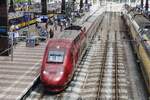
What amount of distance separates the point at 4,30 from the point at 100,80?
12945 mm

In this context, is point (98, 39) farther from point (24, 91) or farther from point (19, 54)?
point (24, 91)

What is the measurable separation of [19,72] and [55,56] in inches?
202

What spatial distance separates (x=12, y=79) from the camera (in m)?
30.1

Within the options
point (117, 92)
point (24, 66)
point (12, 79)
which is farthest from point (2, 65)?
point (117, 92)

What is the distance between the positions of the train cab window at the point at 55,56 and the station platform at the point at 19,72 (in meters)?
2.36

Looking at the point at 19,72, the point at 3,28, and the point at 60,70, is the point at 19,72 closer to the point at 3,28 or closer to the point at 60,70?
the point at 60,70

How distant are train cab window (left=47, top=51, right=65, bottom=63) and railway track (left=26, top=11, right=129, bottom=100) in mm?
2288

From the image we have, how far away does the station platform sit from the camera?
27078mm

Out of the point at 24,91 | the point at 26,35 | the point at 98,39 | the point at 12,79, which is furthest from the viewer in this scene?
the point at 98,39

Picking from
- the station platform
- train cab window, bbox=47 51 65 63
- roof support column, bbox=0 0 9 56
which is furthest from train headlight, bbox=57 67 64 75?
roof support column, bbox=0 0 9 56

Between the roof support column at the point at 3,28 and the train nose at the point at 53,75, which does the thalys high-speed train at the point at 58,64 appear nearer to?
the train nose at the point at 53,75

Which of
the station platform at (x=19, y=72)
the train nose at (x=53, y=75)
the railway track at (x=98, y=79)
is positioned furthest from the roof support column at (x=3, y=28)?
the train nose at (x=53, y=75)

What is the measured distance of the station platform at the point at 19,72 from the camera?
27078 millimetres

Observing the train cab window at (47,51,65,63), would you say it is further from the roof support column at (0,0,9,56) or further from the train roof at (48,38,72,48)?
the roof support column at (0,0,9,56)
